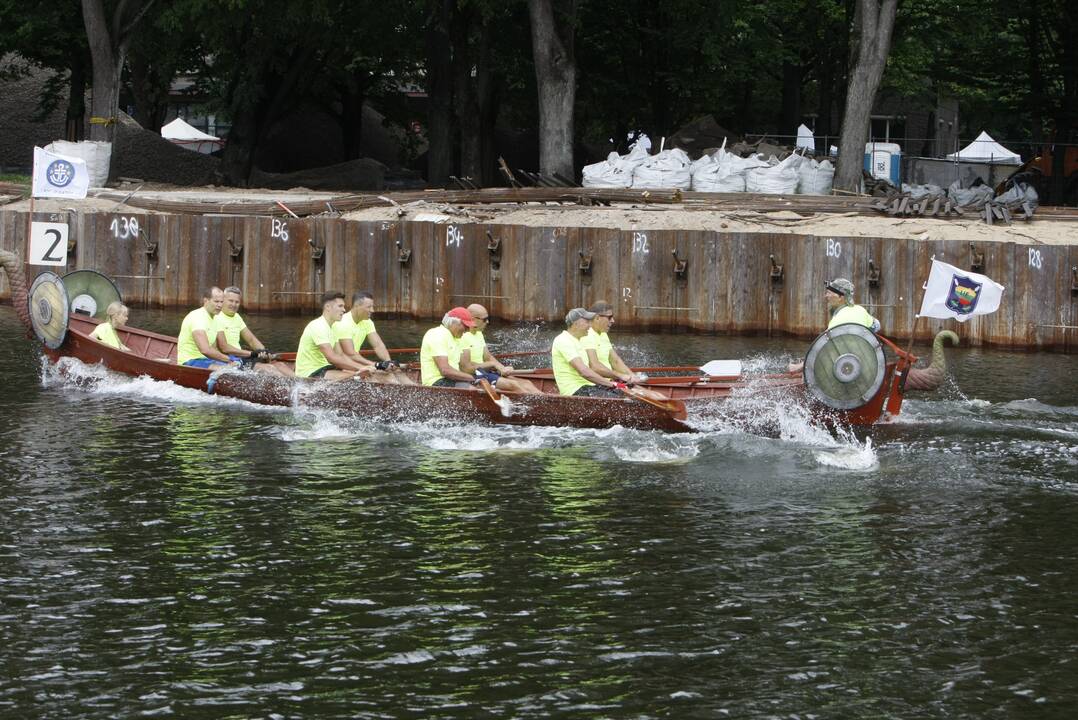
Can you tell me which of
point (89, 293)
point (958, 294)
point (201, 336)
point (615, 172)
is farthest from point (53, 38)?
point (958, 294)

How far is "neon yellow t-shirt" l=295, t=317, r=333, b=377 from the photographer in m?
20.1

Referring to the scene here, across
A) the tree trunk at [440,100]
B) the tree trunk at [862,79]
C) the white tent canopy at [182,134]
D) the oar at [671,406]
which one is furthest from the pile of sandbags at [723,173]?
the white tent canopy at [182,134]

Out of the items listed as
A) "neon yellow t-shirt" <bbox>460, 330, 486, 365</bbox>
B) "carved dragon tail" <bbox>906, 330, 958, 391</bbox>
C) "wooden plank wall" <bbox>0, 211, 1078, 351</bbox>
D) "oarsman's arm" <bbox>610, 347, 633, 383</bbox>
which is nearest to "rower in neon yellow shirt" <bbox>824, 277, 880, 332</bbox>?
"carved dragon tail" <bbox>906, 330, 958, 391</bbox>

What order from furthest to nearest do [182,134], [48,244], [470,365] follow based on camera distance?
[182,134]
[48,244]
[470,365]

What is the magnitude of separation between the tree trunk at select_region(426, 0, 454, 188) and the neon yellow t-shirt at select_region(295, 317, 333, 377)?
18735 mm

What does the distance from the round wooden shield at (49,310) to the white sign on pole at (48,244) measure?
20.2ft

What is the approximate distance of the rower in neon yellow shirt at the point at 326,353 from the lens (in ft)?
65.5

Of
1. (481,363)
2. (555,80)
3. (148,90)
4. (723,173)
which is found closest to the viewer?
(481,363)

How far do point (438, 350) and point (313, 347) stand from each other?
1.98 metres

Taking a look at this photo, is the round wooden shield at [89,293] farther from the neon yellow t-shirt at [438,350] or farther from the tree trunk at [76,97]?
A: the tree trunk at [76,97]

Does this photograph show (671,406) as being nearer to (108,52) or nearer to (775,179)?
(775,179)

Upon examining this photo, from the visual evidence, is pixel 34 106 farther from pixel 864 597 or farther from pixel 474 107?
pixel 864 597

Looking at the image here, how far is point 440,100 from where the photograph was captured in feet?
131

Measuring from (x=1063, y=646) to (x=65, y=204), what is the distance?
2754 centimetres
